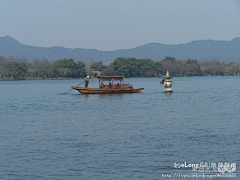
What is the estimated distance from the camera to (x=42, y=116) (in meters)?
50.5

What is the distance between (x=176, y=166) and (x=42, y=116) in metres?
27.8

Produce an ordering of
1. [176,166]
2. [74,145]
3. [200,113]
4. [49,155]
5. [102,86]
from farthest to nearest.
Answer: [102,86]
[200,113]
[74,145]
[49,155]
[176,166]

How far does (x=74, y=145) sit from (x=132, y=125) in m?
10.2

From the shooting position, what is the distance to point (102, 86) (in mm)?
85500

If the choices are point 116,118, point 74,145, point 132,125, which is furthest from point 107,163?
point 116,118

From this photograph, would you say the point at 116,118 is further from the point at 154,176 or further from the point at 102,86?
the point at 102,86

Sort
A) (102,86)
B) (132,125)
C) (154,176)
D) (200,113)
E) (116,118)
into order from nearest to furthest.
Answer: (154,176)
(132,125)
(116,118)
(200,113)
(102,86)

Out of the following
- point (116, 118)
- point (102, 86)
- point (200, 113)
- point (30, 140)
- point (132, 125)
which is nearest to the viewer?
point (30, 140)

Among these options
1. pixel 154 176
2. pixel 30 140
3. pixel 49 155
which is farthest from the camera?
pixel 30 140

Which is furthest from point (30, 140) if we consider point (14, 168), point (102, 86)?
point (102, 86)

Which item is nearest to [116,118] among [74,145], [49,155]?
[74,145]

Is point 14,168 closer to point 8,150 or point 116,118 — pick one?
point 8,150

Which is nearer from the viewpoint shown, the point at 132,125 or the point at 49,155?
the point at 49,155

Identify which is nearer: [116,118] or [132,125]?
[132,125]
